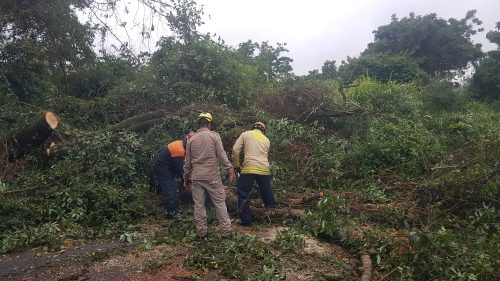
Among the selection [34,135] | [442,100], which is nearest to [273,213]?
[34,135]

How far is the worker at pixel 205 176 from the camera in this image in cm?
492

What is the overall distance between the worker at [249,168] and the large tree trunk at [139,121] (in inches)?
122

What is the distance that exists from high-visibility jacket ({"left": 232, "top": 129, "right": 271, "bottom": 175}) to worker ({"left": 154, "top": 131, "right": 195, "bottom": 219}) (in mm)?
823

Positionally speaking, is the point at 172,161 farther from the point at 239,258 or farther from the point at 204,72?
the point at 204,72

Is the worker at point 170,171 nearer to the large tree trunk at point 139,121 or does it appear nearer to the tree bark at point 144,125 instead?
the large tree trunk at point 139,121

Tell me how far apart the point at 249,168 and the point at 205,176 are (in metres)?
0.76

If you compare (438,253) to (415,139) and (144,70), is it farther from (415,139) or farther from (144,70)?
(144,70)

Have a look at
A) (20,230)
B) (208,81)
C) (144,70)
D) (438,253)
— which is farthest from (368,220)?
(144,70)

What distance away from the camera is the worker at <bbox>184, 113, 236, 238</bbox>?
16.1ft

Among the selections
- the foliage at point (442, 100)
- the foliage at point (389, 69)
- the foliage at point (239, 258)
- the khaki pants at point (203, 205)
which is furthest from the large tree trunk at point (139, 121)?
the foliage at point (389, 69)

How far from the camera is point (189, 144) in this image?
5.13 metres

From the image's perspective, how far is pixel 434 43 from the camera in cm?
2328

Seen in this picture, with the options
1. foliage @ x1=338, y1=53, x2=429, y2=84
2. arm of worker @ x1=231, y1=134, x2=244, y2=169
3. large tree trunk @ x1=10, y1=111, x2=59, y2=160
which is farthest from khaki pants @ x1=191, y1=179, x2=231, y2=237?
foliage @ x1=338, y1=53, x2=429, y2=84

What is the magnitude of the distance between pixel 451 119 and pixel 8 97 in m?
9.49
